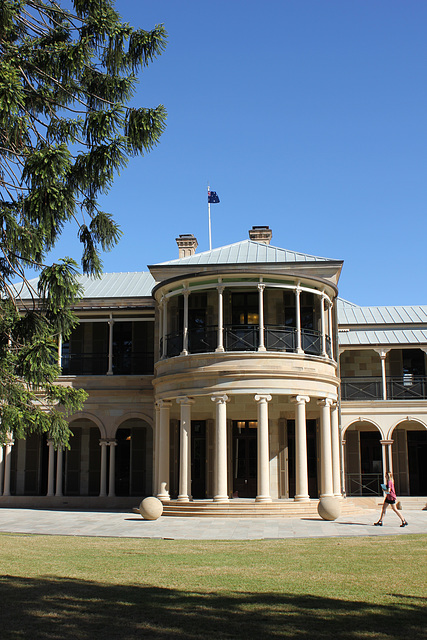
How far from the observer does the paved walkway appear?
58.6 ft

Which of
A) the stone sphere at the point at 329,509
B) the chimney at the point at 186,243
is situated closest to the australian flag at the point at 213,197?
the chimney at the point at 186,243

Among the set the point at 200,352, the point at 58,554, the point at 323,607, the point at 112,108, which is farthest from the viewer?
the point at 200,352

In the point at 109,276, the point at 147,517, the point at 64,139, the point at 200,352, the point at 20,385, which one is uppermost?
the point at 109,276

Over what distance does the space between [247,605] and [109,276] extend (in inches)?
1113

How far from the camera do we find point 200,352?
82.9ft

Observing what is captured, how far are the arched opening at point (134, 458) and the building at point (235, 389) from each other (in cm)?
6

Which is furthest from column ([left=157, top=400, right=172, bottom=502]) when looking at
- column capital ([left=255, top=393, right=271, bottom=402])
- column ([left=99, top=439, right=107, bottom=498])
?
column ([left=99, top=439, right=107, bottom=498])

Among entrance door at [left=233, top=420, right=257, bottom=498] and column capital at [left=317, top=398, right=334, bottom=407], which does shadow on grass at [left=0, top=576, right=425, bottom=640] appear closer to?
column capital at [left=317, top=398, right=334, bottom=407]

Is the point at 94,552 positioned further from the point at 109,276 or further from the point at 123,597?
the point at 109,276

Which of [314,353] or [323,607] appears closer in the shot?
[323,607]

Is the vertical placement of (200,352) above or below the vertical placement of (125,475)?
above

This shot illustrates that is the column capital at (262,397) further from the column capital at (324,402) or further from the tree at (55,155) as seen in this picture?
the tree at (55,155)

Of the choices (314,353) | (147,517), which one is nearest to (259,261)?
(314,353)

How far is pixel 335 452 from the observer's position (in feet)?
87.5
